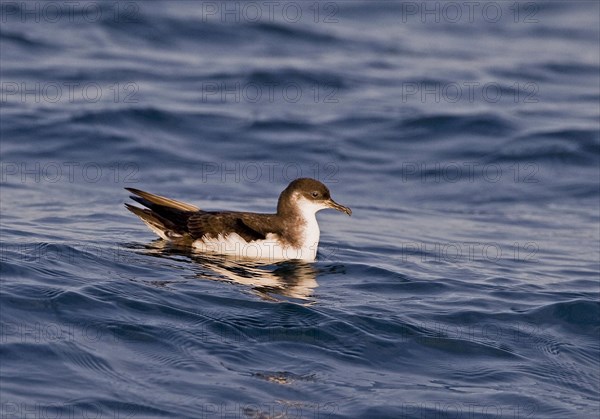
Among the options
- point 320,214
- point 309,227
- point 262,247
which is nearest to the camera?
point 262,247

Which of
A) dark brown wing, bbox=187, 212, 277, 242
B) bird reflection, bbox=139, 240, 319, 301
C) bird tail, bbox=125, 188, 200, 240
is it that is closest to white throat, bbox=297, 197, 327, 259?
bird reflection, bbox=139, 240, 319, 301

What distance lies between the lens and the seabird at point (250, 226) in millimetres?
11703

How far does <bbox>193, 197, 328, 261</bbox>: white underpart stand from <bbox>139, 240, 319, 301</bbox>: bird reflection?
9cm

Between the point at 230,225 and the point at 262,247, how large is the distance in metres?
0.41

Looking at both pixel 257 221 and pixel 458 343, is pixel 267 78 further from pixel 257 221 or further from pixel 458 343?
pixel 458 343

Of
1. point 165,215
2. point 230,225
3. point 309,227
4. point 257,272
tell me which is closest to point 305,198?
point 309,227

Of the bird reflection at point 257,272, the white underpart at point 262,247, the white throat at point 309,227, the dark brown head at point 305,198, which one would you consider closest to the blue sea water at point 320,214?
the bird reflection at point 257,272

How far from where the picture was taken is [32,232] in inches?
479

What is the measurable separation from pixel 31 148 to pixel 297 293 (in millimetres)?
7875

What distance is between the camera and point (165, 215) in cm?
1209

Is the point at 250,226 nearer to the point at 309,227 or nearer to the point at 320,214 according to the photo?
the point at 309,227

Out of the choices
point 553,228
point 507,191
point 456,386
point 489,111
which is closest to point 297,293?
point 456,386

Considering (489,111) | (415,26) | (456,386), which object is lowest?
(456,386)

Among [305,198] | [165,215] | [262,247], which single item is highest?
[305,198]
